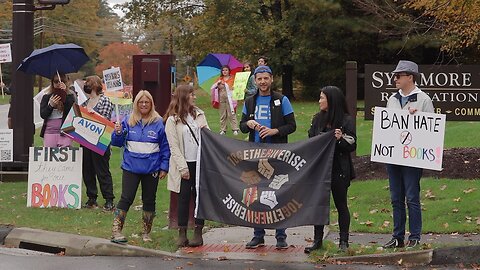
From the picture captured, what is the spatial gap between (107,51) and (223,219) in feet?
271

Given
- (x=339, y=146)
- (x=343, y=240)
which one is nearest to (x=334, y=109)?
(x=339, y=146)

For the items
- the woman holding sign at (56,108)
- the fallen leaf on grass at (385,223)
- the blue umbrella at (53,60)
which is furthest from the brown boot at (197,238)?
the blue umbrella at (53,60)

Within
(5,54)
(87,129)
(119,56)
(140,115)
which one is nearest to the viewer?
(140,115)

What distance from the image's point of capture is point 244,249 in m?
9.50

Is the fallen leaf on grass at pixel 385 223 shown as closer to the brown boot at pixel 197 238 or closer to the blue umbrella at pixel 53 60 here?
the brown boot at pixel 197 238

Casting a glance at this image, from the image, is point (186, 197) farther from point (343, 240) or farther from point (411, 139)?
point (411, 139)

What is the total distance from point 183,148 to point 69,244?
65.4 inches

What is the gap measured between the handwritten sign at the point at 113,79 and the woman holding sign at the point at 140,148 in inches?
75.9

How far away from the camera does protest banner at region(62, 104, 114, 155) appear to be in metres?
12.1

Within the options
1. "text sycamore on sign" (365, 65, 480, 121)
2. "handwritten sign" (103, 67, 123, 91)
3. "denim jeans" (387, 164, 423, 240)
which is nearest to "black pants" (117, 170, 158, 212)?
"handwritten sign" (103, 67, 123, 91)

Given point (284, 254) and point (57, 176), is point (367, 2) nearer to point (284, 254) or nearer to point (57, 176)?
point (57, 176)

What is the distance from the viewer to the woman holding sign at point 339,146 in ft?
29.8

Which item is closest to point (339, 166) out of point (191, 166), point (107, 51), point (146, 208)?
point (191, 166)

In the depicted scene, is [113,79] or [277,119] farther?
[113,79]
